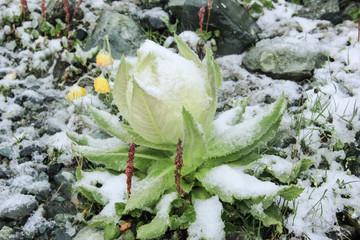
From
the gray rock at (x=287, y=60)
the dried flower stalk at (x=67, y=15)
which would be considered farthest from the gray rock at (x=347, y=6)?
the dried flower stalk at (x=67, y=15)

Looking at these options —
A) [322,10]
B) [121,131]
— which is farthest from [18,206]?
[322,10]

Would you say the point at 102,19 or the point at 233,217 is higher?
the point at 102,19

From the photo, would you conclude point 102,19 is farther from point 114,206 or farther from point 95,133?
point 114,206

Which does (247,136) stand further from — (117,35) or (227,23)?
(117,35)

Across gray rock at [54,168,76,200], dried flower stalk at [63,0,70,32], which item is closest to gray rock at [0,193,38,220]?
gray rock at [54,168,76,200]

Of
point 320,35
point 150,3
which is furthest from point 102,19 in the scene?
point 320,35

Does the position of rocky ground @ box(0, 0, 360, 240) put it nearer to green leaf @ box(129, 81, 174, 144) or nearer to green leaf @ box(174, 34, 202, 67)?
green leaf @ box(129, 81, 174, 144)
